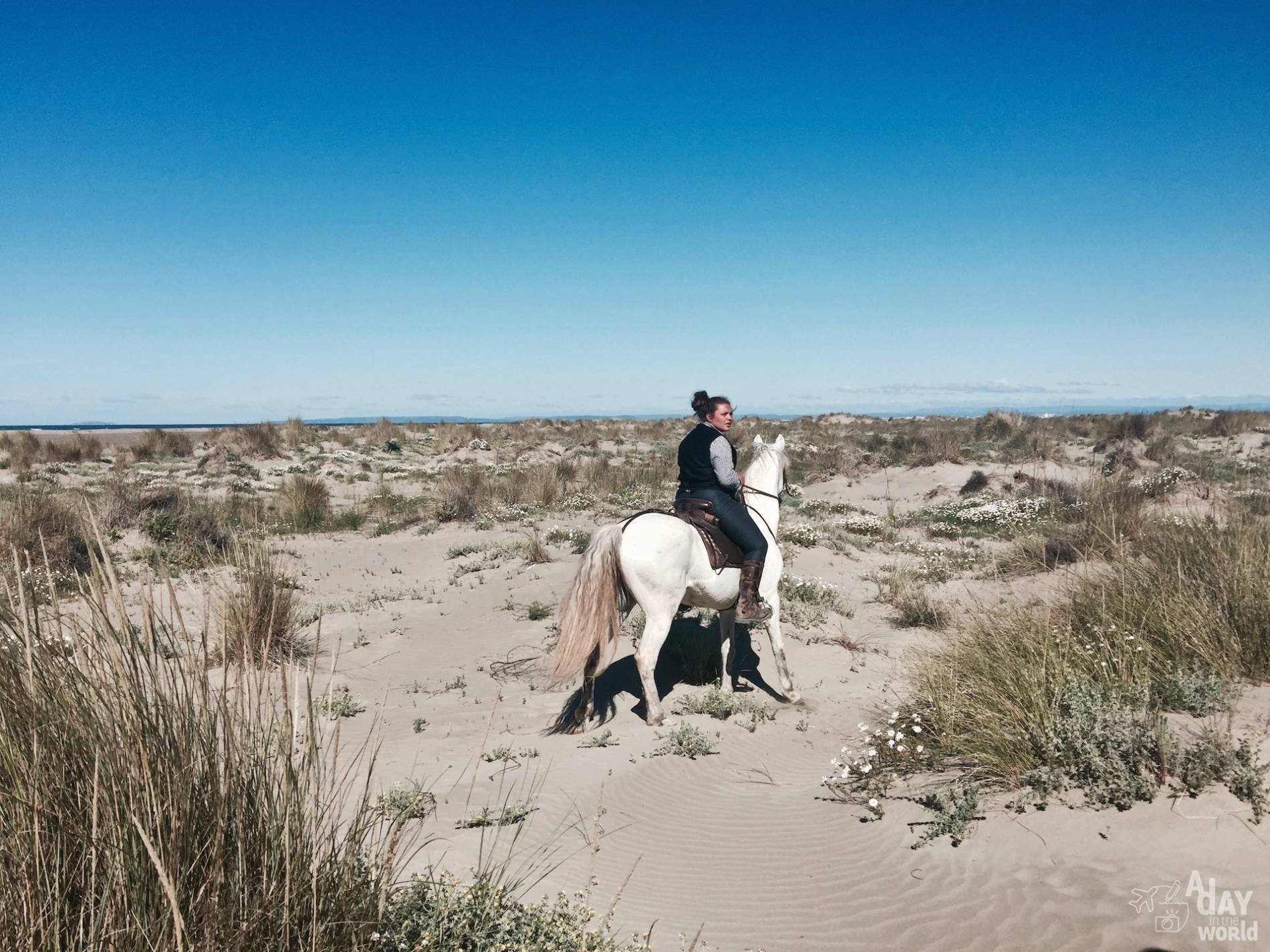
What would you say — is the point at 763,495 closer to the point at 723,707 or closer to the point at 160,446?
the point at 723,707

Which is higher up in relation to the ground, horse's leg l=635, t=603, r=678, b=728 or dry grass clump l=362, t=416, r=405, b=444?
dry grass clump l=362, t=416, r=405, b=444

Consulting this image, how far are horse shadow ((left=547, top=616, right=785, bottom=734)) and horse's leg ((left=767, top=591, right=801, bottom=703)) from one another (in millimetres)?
175

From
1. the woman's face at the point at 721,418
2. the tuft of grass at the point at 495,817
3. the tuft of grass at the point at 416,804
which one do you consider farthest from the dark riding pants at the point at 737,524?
the tuft of grass at the point at 416,804

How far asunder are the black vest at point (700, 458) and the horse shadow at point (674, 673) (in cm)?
210

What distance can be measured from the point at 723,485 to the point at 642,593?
139cm

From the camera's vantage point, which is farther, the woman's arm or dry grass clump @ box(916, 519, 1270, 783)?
the woman's arm

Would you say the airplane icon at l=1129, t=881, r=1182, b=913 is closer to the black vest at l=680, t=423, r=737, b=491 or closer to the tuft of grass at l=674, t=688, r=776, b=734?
the tuft of grass at l=674, t=688, r=776, b=734

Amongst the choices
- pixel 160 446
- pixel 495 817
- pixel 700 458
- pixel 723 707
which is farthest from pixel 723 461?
pixel 160 446

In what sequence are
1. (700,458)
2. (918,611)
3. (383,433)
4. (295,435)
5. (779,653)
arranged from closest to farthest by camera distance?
(700,458) → (779,653) → (918,611) → (295,435) → (383,433)

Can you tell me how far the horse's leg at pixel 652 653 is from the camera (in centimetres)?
686

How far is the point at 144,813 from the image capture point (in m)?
2.28

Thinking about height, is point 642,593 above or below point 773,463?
below

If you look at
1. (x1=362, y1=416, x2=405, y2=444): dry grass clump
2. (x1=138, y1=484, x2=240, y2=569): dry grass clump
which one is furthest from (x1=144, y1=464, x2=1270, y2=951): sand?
A: (x1=362, y1=416, x2=405, y2=444): dry grass clump

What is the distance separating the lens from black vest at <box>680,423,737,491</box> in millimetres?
7215
